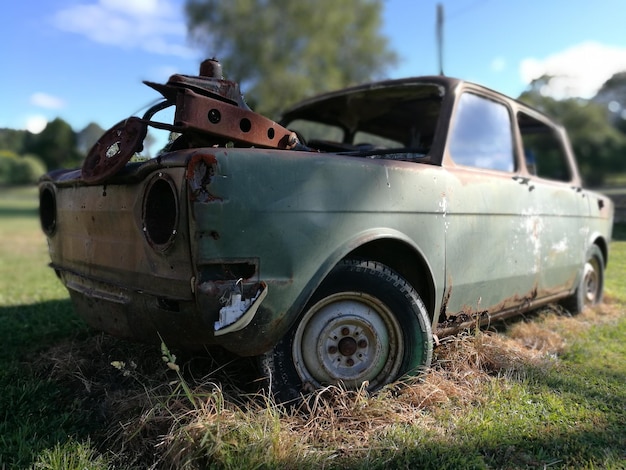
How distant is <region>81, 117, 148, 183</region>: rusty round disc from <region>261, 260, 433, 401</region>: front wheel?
43.9 inches

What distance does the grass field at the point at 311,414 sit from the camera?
2.06 m

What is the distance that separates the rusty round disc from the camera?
2381 mm

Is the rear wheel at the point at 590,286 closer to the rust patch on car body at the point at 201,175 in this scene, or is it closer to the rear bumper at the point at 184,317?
the rear bumper at the point at 184,317

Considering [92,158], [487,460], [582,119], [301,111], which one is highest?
[582,119]

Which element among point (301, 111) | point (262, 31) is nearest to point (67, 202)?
point (301, 111)

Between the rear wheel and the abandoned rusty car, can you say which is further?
the rear wheel

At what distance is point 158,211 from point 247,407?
971 mm

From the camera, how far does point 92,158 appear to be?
2.63m

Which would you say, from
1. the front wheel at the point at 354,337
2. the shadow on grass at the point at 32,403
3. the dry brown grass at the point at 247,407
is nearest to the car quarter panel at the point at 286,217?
the front wheel at the point at 354,337

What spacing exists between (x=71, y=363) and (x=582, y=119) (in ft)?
110

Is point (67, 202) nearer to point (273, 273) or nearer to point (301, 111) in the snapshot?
point (273, 273)

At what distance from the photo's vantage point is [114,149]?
Answer: 8.21 ft

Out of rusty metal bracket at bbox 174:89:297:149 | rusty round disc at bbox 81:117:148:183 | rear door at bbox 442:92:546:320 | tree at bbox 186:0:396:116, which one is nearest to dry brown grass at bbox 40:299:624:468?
rear door at bbox 442:92:546:320

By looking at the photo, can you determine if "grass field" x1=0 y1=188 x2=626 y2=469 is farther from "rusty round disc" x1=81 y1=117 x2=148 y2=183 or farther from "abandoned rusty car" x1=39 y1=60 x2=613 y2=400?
"rusty round disc" x1=81 y1=117 x2=148 y2=183
